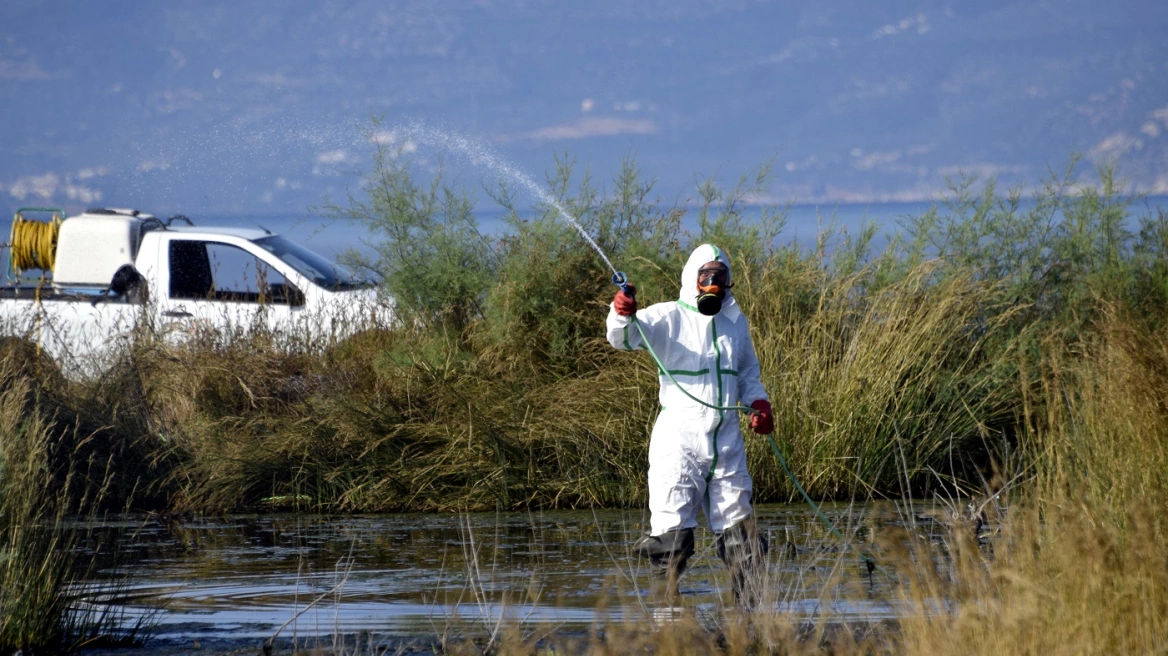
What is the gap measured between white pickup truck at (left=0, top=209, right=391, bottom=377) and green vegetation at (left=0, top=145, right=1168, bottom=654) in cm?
36

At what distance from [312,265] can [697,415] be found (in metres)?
8.90

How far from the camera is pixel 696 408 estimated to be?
6.68 meters

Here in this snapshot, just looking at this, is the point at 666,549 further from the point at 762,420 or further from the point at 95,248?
the point at 95,248

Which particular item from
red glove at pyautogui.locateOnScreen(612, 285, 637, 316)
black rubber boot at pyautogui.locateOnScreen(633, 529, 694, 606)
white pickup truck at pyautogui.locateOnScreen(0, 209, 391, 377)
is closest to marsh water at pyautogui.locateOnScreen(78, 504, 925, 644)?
black rubber boot at pyautogui.locateOnScreen(633, 529, 694, 606)

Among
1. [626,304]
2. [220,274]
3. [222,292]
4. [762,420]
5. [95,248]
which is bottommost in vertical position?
[762,420]

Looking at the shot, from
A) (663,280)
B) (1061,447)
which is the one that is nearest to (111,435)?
(663,280)

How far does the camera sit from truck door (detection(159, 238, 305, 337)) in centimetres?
1298

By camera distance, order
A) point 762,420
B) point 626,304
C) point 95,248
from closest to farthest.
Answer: point 626,304 → point 762,420 → point 95,248

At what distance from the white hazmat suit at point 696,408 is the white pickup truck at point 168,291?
6529 mm

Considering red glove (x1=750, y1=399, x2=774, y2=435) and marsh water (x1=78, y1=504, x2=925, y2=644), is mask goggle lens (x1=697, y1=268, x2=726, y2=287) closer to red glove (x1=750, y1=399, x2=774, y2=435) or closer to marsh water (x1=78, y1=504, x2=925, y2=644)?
red glove (x1=750, y1=399, x2=774, y2=435)

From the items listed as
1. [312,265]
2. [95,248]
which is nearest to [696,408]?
[312,265]

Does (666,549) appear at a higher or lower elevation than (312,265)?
lower

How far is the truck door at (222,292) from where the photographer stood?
13.0 meters

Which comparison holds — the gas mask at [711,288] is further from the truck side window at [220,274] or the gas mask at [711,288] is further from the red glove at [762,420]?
the truck side window at [220,274]
